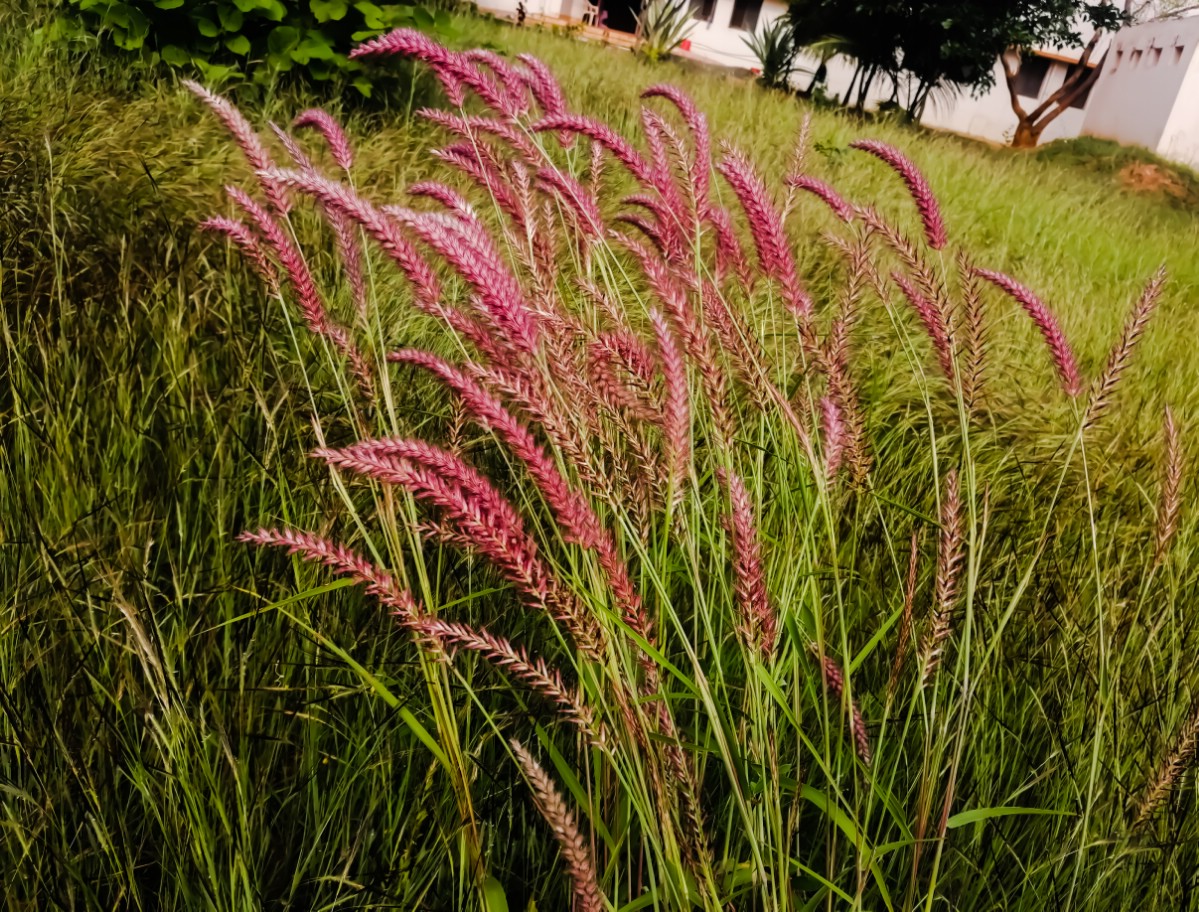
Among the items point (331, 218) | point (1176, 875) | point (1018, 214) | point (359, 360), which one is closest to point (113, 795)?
point (359, 360)

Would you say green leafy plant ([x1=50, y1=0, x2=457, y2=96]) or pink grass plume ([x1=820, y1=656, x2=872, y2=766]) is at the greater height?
green leafy plant ([x1=50, y1=0, x2=457, y2=96])

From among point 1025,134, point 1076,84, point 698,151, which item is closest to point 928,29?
point 1025,134

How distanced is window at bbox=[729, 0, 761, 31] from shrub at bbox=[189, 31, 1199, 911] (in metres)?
28.7

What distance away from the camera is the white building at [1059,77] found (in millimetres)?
19500

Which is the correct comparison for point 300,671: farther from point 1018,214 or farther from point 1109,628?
point 1018,214

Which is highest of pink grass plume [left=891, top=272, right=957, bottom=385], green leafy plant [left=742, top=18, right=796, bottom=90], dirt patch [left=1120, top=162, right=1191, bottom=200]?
green leafy plant [left=742, top=18, right=796, bottom=90]

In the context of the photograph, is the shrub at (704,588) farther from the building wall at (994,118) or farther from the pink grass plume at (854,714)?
the building wall at (994,118)

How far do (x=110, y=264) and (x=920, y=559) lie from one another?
198cm

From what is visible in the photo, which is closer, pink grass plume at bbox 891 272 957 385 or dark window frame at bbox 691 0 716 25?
pink grass plume at bbox 891 272 957 385

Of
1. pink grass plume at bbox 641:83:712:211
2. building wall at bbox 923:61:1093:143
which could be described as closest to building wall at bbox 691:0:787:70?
building wall at bbox 923:61:1093:143

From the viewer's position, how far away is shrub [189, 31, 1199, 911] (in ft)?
2.75

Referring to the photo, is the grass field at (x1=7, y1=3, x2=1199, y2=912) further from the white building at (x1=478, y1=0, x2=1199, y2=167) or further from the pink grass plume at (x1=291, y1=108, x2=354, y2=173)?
the white building at (x1=478, y1=0, x2=1199, y2=167)

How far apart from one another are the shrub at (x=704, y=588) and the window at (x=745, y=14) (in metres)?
28.7

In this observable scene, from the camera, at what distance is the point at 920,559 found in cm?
176
